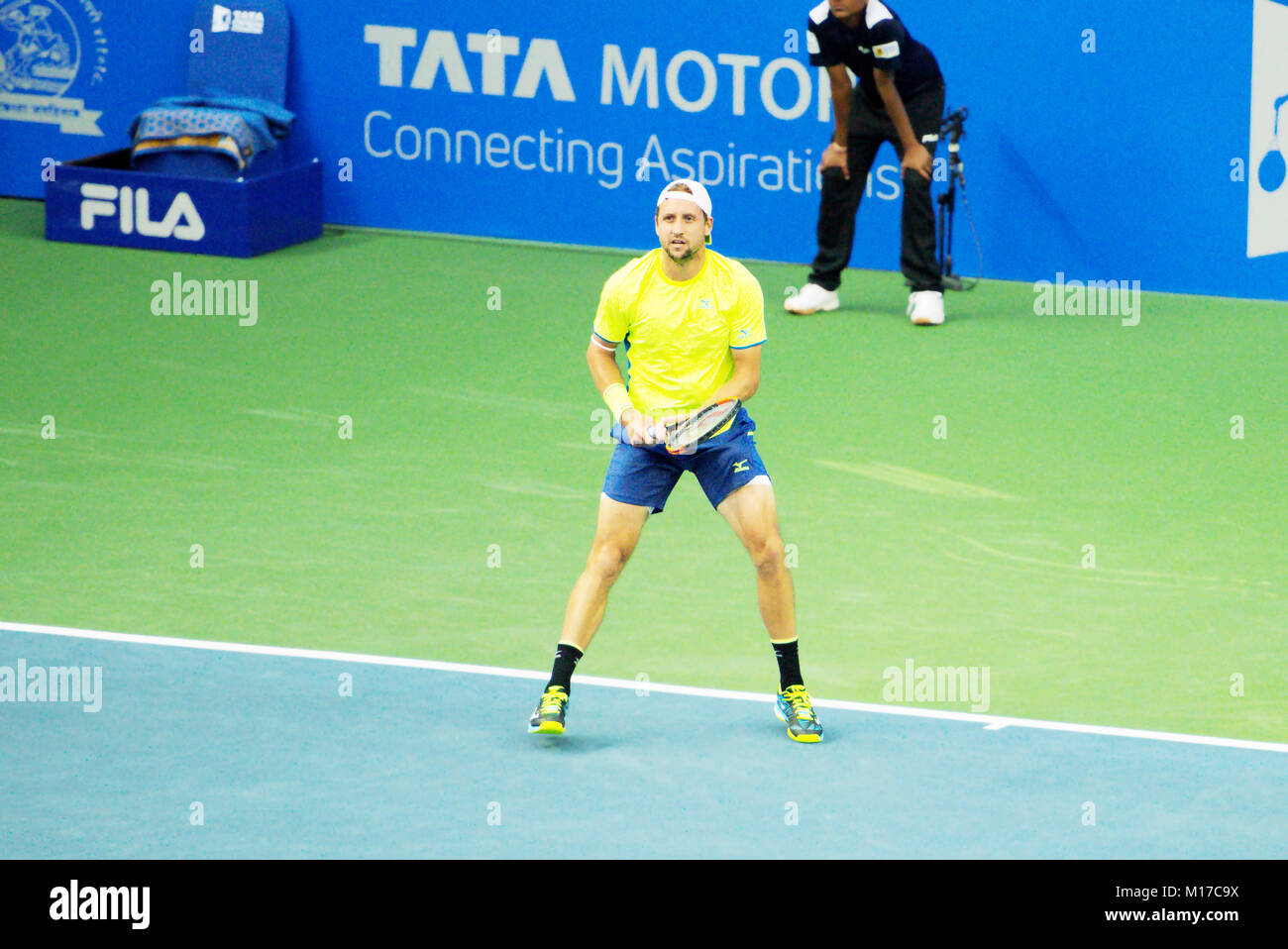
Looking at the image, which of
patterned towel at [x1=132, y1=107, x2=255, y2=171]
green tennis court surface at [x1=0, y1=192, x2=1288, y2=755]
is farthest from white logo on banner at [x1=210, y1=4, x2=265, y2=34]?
green tennis court surface at [x1=0, y1=192, x2=1288, y2=755]

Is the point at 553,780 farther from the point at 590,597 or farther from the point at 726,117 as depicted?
the point at 726,117

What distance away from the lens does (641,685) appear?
7.51m

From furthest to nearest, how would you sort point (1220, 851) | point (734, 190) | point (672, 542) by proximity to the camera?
point (734, 190), point (672, 542), point (1220, 851)

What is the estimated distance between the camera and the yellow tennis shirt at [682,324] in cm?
677

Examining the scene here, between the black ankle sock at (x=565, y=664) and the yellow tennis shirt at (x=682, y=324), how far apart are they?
84 cm

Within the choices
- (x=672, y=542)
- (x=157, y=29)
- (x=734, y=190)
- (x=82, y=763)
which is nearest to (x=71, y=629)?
(x=82, y=763)

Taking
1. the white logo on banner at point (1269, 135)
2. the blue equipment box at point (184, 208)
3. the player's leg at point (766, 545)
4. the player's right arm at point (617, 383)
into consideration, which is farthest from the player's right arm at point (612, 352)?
the blue equipment box at point (184, 208)

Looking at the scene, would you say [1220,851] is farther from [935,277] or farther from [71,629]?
[935,277]

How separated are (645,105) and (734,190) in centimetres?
84

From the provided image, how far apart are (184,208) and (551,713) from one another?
8.30 metres

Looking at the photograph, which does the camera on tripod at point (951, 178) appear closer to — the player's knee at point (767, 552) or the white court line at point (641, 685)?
the white court line at point (641, 685)

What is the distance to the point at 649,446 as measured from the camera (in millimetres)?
6805

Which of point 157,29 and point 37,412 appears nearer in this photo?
point 37,412

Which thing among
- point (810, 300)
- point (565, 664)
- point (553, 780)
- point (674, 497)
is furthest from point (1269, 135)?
point (553, 780)
